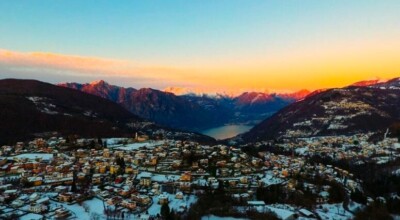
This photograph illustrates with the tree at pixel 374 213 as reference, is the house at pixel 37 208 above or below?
above

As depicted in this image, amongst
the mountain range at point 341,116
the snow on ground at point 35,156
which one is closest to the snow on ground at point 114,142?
the snow on ground at point 35,156

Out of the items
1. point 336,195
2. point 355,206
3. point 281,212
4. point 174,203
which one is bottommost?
point 355,206

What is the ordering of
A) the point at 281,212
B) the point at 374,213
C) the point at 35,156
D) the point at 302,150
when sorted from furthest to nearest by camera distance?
the point at 302,150 → the point at 35,156 → the point at 374,213 → the point at 281,212

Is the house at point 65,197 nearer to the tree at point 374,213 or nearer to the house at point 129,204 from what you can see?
the house at point 129,204

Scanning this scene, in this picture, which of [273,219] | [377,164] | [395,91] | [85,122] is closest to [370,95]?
[395,91]

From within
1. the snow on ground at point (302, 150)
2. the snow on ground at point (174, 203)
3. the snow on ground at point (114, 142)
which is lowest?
the snow on ground at point (302, 150)

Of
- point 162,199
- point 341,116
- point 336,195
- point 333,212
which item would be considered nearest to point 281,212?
point 333,212

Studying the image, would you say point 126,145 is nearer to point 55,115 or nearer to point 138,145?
point 138,145
